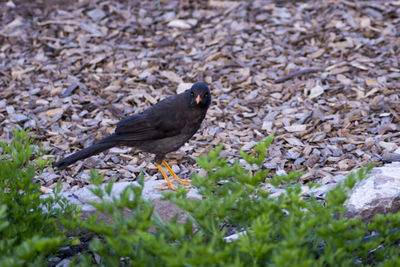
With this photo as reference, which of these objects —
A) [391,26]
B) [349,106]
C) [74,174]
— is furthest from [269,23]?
[74,174]

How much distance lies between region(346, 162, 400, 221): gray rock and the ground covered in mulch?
0.70 m

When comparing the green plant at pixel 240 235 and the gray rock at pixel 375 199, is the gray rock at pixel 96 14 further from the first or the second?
the green plant at pixel 240 235

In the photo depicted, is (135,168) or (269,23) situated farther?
(269,23)

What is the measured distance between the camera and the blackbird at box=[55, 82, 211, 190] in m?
4.85

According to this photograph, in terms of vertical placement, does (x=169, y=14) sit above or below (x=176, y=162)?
above

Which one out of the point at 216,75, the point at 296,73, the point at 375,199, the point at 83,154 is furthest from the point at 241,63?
the point at 375,199

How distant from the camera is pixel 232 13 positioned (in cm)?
848

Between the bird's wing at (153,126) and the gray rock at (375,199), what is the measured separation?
1737mm

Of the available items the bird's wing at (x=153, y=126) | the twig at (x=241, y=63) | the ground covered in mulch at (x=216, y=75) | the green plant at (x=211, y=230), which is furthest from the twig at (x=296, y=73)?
the green plant at (x=211, y=230)

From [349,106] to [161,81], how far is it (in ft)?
8.22

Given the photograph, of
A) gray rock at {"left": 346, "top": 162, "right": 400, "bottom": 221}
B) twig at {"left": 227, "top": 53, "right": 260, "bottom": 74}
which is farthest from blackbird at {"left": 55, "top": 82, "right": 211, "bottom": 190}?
twig at {"left": 227, "top": 53, "right": 260, "bottom": 74}

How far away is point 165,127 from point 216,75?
2390mm

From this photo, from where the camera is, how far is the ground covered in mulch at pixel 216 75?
219 inches

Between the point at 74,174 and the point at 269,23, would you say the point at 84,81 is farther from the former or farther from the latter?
the point at 269,23
